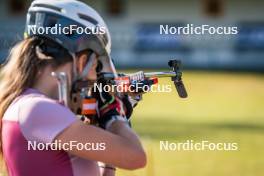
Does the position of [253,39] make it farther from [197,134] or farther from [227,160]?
[227,160]

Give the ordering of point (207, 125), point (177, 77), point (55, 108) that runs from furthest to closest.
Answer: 1. point (207, 125)
2. point (177, 77)
3. point (55, 108)

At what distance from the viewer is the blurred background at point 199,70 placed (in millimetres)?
12359

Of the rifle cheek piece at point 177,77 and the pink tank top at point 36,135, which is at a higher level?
the rifle cheek piece at point 177,77

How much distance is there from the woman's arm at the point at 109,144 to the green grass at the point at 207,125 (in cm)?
310

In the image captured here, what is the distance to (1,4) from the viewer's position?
1812 inches

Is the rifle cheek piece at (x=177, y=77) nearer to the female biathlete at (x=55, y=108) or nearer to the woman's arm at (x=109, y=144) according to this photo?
the female biathlete at (x=55, y=108)

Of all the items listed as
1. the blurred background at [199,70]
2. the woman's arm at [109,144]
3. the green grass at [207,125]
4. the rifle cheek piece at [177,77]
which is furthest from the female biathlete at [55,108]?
the blurred background at [199,70]

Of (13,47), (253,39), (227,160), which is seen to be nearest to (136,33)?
(253,39)

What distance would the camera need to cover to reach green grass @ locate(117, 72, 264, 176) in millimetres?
10844

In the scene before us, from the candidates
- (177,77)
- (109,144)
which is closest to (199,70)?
(177,77)

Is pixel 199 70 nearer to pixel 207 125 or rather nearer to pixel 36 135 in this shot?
pixel 207 125

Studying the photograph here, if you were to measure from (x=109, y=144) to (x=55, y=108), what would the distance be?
10.8 inches

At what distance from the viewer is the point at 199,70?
3847cm

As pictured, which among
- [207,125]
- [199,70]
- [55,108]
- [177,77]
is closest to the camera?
[55,108]
